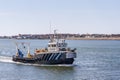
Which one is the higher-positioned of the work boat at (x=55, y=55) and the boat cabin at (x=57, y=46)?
the boat cabin at (x=57, y=46)

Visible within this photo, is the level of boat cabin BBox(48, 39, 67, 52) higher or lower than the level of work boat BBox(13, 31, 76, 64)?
higher

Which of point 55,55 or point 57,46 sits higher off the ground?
point 57,46

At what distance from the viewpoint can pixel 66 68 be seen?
6303cm

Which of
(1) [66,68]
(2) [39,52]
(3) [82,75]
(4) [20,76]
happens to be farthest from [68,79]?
(2) [39,52]

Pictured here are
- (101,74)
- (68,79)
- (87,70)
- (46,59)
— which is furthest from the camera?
(46,59)

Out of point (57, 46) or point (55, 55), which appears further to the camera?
point (57, 46)

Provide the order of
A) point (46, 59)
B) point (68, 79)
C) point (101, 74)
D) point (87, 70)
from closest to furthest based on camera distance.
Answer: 1. point (68, 79)
2. point (101, 74)
3. point (87, 70)
4. point (46, 59)

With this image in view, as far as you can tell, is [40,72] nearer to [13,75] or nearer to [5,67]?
[13,75]

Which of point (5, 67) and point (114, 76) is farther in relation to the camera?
point (5, 67)

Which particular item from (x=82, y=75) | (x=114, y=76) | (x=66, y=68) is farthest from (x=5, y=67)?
(x=114, y=76)

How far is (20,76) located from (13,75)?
160 centimetres

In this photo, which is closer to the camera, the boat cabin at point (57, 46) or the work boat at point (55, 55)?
the work boat at point (55, 55)

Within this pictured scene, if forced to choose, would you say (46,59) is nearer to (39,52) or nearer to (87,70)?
(39,52)

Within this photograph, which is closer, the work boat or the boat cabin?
the work boat
